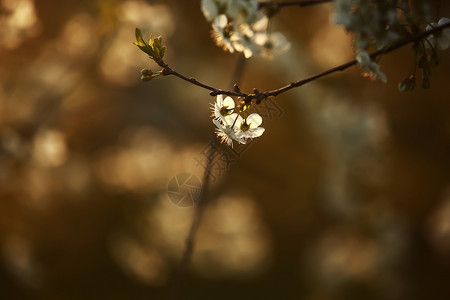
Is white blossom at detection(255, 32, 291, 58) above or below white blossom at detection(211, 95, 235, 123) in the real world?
above

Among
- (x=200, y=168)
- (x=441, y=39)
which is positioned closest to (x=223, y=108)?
(x=441, y=39)

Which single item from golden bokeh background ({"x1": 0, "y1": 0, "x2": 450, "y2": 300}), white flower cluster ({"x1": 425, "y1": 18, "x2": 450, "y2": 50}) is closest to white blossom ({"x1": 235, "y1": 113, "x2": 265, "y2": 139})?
white flower cluster ({"x1": 425, "y1": 18, "x2": 450, "y2": 50})

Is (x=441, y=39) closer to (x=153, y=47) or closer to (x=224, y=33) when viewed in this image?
(x=224, y=33)

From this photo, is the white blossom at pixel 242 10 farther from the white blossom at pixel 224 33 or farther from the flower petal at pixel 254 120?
the flower petal at pixel 254 120

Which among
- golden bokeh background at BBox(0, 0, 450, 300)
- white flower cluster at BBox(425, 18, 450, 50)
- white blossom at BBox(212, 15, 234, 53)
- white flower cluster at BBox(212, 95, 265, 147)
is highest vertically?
golden bokeh background at BBox(0, 0, 450, 300)

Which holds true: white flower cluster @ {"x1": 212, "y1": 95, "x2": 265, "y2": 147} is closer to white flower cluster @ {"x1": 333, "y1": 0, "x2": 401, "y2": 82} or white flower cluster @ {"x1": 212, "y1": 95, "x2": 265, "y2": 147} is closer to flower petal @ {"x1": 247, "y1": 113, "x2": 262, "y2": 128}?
flower petal @ {"x1": 247, "y1": 113, "x2": 262, "y2": 128}

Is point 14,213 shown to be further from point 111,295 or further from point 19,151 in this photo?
point 19,151

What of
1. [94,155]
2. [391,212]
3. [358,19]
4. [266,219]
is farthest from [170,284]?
[358,19]
